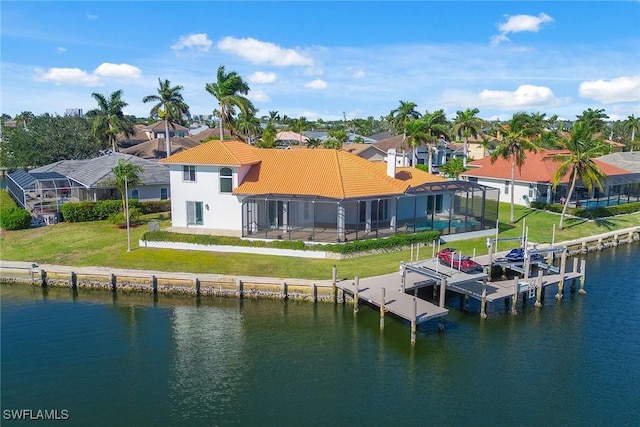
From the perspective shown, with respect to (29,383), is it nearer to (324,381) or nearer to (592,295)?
(324,381)

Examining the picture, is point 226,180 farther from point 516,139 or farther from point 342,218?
point 516,139

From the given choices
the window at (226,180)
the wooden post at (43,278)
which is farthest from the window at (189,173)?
the wooden post at (43,278)

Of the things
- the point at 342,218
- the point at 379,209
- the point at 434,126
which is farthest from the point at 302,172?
the point at 434,126

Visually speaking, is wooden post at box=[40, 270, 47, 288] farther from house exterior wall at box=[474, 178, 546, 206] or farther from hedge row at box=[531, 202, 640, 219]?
hedge row at box=[531, 202, 640, 219]

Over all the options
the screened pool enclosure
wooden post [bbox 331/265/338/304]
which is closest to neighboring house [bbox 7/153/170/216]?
the screened pool enclosure

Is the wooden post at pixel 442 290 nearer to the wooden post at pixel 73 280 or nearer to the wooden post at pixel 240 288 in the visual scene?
the wooden post at pixel 240 288

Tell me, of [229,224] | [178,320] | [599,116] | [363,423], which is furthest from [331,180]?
[599,116]
